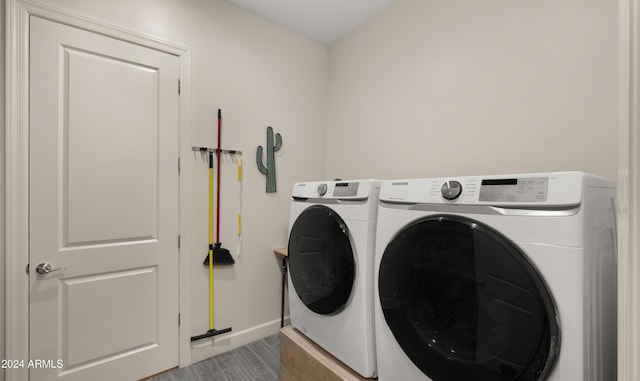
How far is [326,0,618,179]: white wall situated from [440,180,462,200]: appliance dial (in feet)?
2.66

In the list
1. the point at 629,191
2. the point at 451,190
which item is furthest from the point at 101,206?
the point at 629,191

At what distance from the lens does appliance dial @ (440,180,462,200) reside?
91 cm

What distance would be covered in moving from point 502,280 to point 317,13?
91.8 inches

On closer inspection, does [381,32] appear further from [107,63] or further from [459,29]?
[107,63]

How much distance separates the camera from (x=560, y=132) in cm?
134

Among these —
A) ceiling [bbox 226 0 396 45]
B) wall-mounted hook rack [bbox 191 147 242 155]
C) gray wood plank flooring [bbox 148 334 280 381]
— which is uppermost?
ceiling [bbox 226 0 396 45]

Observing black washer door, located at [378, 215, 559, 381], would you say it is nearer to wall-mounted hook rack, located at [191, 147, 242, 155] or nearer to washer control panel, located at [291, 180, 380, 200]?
washer control panel, located at [291, 180, 380, 200]

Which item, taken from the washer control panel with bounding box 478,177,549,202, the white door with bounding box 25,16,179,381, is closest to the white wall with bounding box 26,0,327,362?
the white door with bounding box 25,16,179,381

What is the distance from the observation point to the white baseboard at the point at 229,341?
1.99 m

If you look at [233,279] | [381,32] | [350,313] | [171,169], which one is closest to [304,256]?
[350,313]

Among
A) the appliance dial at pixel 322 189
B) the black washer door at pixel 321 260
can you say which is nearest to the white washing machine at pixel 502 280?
the black washer door at pixel 321 260

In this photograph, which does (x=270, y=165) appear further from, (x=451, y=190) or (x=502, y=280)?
(x=502, y=280)

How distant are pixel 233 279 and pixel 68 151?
4.38 feet

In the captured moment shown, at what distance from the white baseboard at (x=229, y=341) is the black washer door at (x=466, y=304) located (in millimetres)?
1551
